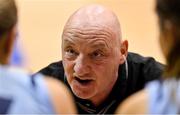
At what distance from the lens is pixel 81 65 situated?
174cm

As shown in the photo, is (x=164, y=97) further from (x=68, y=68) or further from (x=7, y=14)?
(x=68, y=68)

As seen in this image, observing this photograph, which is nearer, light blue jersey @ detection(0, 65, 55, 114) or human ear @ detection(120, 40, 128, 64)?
light blue jersey @ detection(0, 65, 55, 114)

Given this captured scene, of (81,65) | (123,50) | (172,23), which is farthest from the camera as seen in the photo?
(123,50)

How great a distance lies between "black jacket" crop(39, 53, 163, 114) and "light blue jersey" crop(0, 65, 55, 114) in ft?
2.87

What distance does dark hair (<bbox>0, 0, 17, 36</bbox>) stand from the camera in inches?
36.4

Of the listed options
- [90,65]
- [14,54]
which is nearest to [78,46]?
[90,65]

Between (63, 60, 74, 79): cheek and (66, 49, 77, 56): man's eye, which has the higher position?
(66, 49, 77, 56): man's eye

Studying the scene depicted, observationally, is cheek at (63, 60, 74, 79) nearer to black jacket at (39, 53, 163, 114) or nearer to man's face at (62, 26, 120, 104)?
man's face at (62, 26, 120, 104)

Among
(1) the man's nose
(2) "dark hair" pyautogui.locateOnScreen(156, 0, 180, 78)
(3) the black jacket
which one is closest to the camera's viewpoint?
(2) "dark hair" pyautogui.locateOnScreen(156, 0, 180, 78)

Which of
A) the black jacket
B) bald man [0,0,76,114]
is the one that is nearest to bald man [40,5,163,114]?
the black jacket

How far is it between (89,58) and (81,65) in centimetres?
4

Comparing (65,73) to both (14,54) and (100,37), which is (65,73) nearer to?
(100,37)

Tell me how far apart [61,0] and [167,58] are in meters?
2.79

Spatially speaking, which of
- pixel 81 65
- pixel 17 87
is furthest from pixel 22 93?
pixel 81 65
